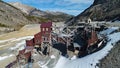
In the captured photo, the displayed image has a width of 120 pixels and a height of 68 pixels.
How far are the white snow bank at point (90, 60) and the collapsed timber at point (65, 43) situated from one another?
67.2 inches

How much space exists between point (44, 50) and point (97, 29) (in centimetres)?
1199

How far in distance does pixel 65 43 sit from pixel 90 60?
12.4 meters

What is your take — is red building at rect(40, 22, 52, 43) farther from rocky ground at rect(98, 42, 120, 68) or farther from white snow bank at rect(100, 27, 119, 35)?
rocky ground at rect(98, 42, 120, 68)

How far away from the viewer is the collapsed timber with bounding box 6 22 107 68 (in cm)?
6044

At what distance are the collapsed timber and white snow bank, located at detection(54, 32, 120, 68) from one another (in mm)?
1706

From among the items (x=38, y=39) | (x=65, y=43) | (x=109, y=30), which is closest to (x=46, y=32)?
(x=38, y=39)

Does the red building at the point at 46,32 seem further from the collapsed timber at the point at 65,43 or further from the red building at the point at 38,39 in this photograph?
the red building at the point at 38,39

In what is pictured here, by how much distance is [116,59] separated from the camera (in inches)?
1977

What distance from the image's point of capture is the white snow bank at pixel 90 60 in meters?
52.7

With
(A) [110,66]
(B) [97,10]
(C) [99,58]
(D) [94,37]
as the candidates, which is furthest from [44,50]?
(B) [97,10]

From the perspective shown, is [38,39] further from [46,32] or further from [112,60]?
[112,60]

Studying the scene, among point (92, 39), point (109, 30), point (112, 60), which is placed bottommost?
point (112, 60)

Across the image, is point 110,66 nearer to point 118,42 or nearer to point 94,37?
point 118,42

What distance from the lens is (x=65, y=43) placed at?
214ft
